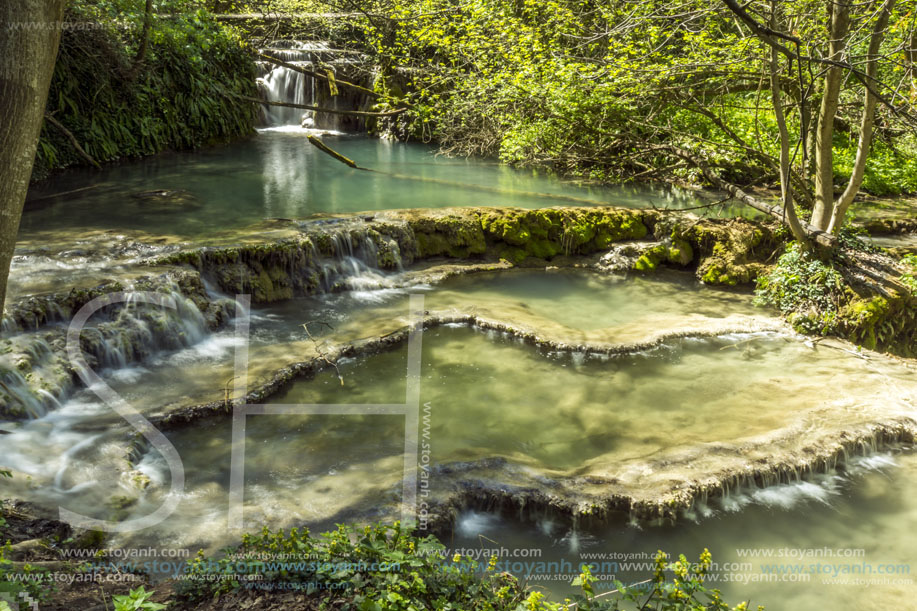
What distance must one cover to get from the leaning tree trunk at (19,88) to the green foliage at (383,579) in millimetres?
1562

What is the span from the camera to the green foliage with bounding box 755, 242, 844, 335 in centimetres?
833

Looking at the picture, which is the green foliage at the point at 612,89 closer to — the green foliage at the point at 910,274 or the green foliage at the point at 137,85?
the green foliage at the point at 910,274

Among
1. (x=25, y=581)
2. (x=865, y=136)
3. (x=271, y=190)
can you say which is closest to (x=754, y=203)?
(x=865, y=136)

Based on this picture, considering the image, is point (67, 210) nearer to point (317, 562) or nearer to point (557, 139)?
point (557, 139)

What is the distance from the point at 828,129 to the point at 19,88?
924 centimetres

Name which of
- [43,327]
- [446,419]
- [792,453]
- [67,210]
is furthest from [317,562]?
[67,210]

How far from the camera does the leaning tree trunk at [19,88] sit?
6.40 feet

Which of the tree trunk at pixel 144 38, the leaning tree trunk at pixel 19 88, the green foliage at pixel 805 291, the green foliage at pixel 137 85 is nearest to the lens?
the leaning tree trunk at pixel 19 88

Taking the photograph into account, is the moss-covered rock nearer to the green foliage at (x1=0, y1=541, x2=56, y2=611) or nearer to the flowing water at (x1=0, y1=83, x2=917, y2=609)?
the flowing water at (x1=0, y1=83, x2=917, y2=609)

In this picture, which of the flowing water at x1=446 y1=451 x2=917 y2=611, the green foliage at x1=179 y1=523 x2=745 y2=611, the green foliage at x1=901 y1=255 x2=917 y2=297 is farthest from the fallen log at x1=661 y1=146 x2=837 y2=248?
the green foliage at x1=179 y1=523 x2=745 y2=611

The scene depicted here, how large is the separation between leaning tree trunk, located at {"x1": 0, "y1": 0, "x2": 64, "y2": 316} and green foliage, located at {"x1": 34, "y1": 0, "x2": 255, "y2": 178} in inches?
438

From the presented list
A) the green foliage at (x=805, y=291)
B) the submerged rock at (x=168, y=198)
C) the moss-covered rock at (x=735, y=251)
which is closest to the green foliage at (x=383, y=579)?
the green foliage at (x=805, y=291)

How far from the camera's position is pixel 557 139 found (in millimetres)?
11734

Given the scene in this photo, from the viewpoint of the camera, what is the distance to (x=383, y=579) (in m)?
Result: 2.57
